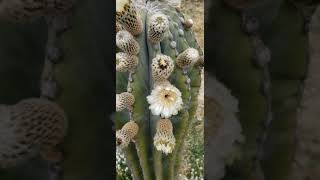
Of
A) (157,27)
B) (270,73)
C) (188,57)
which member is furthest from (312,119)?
(157,27)

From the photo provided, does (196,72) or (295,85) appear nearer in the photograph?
(295,85)

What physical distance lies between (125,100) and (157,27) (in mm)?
230

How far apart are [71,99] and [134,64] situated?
48 cm

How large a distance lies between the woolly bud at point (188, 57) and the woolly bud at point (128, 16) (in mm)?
150

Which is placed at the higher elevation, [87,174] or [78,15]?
[78,15]

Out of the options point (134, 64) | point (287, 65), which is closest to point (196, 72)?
point (134, 64)

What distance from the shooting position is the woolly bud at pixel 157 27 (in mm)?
994

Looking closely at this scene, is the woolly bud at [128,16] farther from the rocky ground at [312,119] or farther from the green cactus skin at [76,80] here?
the rocky ground at [312,119]

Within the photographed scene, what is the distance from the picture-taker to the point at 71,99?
52cm

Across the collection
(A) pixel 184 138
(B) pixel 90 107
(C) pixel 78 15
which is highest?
(C) pixel 78 15

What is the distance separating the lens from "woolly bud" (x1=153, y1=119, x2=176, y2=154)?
96 centimetres

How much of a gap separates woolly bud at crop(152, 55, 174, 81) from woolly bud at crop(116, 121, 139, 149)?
0.15 metres

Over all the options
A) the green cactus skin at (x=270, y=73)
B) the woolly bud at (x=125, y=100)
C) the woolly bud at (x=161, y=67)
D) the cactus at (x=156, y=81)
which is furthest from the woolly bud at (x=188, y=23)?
the green cactus skin at (x=270, y=73)

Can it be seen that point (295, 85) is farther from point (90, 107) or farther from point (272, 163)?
point (90, 107)
